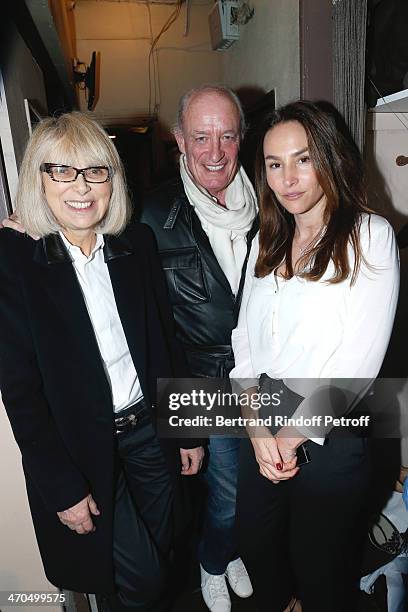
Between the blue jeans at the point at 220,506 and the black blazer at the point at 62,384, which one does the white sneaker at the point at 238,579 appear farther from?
the black blazer at the point at 62,384

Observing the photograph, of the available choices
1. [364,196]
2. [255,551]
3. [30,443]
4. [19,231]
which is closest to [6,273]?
[19,231]

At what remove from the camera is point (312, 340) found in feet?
3.71

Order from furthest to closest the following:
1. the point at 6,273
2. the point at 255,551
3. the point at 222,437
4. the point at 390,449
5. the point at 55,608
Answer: the point at 390,449
the point at 222,437
the point at 55,608
the point at 255,551
the point at 6,273

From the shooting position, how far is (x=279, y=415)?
126 centimetres

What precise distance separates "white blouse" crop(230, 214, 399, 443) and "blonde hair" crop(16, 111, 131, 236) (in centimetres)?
61

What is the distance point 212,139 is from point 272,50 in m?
1.56

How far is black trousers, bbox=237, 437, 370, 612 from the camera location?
1.18 metres

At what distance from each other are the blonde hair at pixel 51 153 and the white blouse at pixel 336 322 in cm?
61

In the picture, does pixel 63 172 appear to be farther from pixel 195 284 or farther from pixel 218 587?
pixel 218 587

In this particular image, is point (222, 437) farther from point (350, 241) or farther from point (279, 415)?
point (350, 241)

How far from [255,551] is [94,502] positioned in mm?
561

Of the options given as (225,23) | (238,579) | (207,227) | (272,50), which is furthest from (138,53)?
(238,579)

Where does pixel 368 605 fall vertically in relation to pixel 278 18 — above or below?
below

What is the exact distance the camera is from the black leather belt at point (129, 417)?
4.07ft
